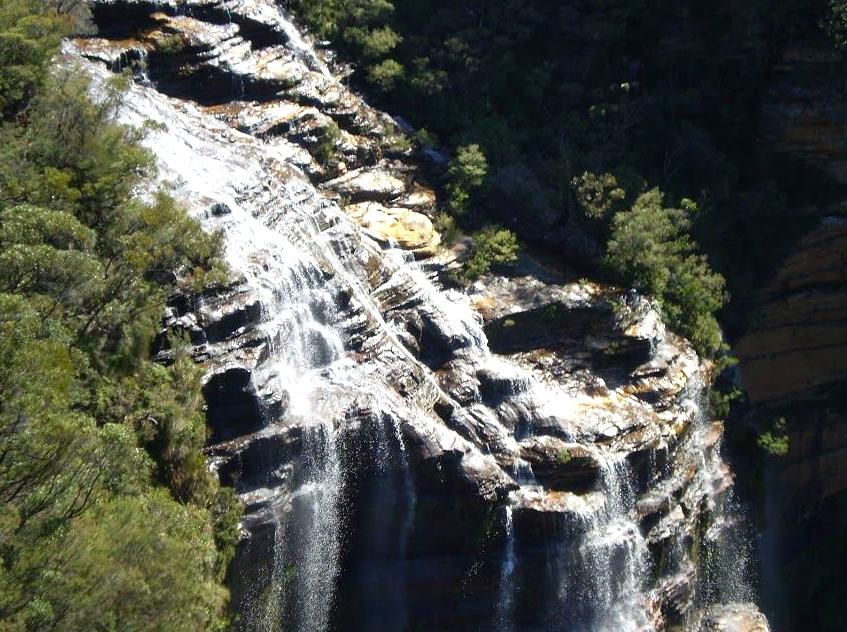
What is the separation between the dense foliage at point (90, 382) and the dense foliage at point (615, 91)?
9.71 metres

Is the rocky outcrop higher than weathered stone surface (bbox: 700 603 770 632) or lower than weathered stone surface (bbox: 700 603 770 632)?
higher

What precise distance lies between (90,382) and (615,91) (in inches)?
719

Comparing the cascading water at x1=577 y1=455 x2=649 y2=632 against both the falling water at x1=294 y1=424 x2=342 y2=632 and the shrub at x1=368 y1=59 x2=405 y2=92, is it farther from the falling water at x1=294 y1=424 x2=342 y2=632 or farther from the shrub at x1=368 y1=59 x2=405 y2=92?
the shrub at x1=368 y1=59 x2=405 y2=92

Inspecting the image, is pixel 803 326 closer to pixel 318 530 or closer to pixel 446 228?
pixel 446 228

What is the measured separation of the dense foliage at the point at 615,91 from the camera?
84.4ft

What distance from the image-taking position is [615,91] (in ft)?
88.8

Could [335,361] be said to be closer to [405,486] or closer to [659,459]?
[405,486]

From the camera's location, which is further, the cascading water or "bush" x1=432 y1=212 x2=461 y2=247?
"bush" x1=432 y1=212 x2=461 y2=247

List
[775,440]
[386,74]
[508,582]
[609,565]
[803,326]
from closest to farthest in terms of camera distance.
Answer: [508,582] < [609,565] < [775,440] < [386,74] < [803,326]

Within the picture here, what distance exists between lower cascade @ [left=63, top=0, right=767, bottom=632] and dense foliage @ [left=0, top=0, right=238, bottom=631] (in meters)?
0.87

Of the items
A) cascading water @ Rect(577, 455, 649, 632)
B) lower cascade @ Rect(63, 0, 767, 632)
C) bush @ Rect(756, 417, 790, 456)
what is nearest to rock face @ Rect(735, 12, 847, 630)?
bush @ Rect(756, 417, 790, 456)

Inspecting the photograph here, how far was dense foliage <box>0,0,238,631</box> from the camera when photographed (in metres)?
11.0

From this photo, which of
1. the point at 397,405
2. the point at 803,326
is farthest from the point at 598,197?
the point at 397,405

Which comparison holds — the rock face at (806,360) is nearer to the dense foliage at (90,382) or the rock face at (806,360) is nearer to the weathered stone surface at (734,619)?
the weathered stone surface at (734,619)
